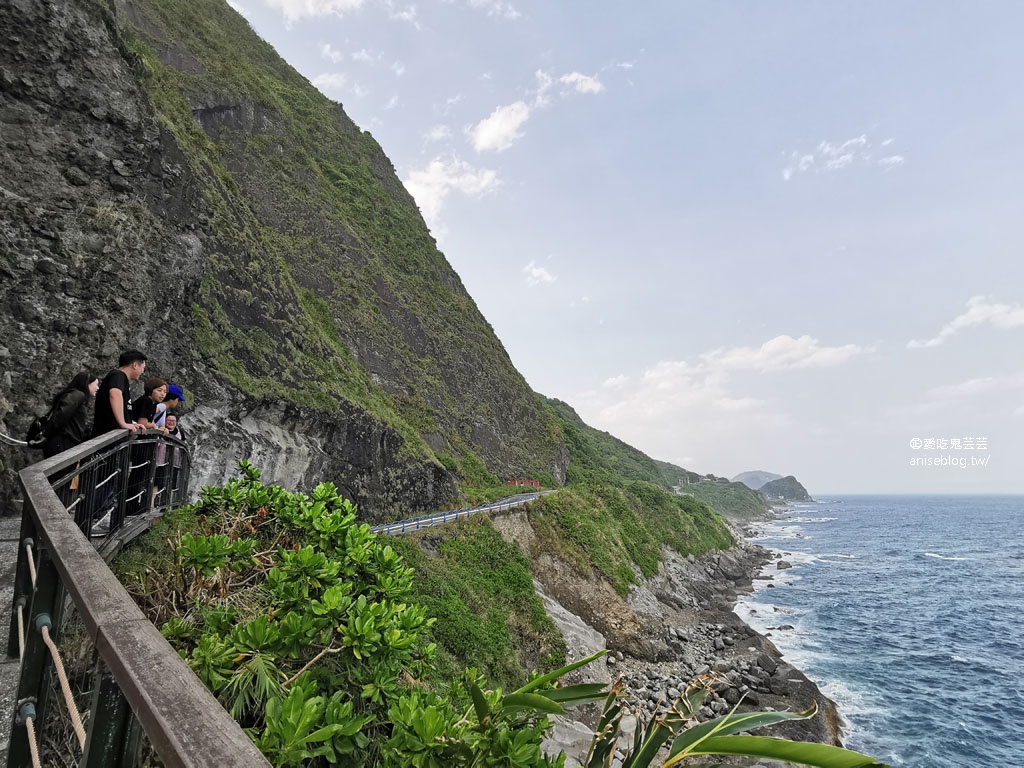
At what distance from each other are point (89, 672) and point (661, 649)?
23566 millimetres

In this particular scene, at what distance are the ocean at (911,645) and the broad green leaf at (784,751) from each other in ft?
70.3

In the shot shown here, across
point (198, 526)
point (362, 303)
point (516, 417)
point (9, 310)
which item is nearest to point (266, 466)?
point (9, 310)

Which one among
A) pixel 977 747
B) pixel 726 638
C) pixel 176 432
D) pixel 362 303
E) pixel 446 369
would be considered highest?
pixel 362 303

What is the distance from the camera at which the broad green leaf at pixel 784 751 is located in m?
1.79

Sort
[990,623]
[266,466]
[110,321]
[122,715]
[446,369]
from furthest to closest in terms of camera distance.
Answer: [446,369] → [990,623] → [266,466] → [110,321] → [122,715]

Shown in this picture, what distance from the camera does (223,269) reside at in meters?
20.5

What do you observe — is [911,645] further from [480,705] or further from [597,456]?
[597,456]

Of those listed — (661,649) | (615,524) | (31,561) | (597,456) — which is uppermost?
(31,561)

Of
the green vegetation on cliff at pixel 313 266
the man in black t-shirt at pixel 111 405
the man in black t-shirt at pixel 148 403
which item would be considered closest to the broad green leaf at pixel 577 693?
the man in black t-shirt at pixel 111 405

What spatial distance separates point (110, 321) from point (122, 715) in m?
13.4

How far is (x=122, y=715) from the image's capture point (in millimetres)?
1390

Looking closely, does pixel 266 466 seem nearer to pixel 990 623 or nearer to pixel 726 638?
pixel 726 638

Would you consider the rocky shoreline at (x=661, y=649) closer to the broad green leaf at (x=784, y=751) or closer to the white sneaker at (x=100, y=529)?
the white sneaker at (x=100, y=529)

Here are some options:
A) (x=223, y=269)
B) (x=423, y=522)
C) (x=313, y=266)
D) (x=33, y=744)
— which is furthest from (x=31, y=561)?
(x=313, y=266)
